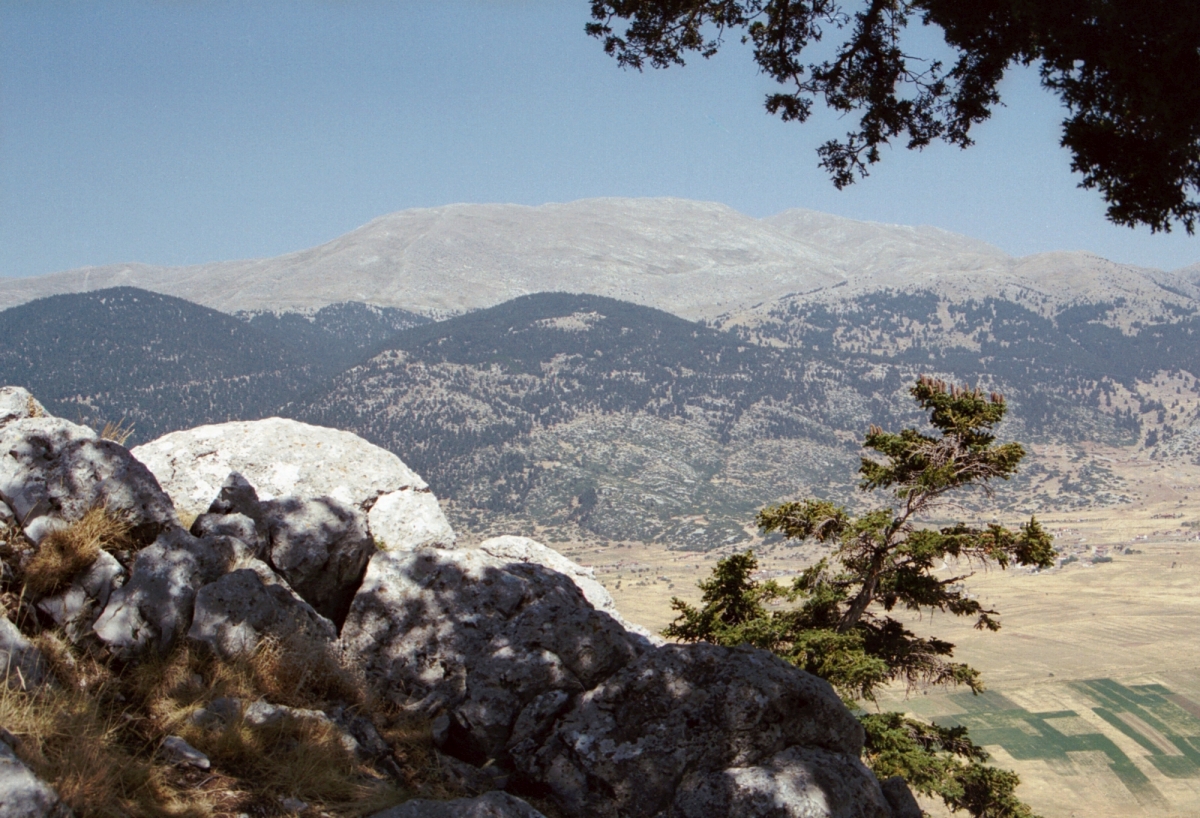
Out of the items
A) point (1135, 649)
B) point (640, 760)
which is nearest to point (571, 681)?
point (640, 760)

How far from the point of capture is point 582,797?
7723 millimetres

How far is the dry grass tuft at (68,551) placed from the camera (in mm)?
7977

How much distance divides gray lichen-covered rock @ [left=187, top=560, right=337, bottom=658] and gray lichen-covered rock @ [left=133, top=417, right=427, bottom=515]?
682 centimetres

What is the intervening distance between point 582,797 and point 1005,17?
10.8 metres

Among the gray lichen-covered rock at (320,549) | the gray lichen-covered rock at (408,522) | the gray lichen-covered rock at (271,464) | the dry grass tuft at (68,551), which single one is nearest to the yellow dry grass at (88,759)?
the dry grass tuft at (68,551)

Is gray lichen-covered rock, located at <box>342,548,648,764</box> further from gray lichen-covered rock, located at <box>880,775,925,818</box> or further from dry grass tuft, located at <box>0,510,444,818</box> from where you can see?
gray lichen-covered rock, located at <box>880,775,925,818</box>

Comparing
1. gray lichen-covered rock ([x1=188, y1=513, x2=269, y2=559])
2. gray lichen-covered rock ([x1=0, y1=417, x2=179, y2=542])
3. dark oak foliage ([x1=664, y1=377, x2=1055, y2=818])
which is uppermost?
gray lichen-covered rock ([x1=0, y1=417, x2=179, y2=542])

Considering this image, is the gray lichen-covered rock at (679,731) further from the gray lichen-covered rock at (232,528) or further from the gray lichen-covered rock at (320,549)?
the gray lichen-covered rock at (232,528)

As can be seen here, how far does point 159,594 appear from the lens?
8.26 meters

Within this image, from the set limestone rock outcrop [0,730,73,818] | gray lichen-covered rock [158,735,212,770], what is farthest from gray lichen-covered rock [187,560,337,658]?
limestone rock outcrop [0,730,73,818]

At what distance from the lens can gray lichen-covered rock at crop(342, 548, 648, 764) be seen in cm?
866

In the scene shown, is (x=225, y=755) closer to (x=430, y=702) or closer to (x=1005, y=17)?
(x=430, y=702)

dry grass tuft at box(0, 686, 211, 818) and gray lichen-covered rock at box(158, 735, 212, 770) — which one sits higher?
dry grass tuft at box(0, 686, 211, 818)

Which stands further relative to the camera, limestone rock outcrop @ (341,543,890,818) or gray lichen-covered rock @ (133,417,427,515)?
gray lichen-covered rock @ (133,417,427,515)
